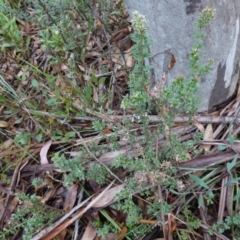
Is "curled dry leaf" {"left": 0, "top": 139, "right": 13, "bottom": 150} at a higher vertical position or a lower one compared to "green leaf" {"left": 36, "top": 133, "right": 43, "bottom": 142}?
lower

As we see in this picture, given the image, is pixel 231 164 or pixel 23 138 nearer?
pixel 231 164

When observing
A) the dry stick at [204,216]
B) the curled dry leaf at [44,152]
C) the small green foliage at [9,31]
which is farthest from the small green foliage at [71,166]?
the small green foliage at [9,31]

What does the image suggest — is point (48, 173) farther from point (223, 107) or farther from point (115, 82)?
point (223, 107)

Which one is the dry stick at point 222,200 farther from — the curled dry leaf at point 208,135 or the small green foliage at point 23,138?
the small green foliage at point 23,138

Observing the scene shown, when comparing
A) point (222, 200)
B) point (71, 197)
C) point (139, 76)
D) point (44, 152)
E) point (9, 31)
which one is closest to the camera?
point (139, 76)

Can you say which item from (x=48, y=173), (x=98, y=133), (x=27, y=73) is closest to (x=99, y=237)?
(x=48, y=173)

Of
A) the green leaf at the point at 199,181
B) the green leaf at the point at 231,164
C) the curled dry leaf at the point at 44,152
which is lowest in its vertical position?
the curled dry leaf at the point at 44,152

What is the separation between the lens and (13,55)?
2092 millimetres

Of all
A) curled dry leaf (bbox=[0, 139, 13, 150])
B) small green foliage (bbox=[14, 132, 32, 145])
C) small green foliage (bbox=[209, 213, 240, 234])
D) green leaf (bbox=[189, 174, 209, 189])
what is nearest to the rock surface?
green leaf (bbox=[189, 174, 209, 189])

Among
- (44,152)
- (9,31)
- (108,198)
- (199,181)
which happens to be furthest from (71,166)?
(9,31)

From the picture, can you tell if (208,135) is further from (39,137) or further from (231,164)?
(39,137)

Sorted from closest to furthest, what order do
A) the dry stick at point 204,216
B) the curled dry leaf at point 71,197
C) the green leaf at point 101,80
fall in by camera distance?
the dry stick at point 204,216 → the curled dry leaf at point 71,197 → the green leaf at point 101,80

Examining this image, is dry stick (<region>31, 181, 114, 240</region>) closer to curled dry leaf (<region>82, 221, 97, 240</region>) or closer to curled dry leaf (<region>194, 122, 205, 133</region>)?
curled dry leaf (<region>82, 221, 97, 240</region>)

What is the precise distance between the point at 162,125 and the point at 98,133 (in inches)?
16.9
